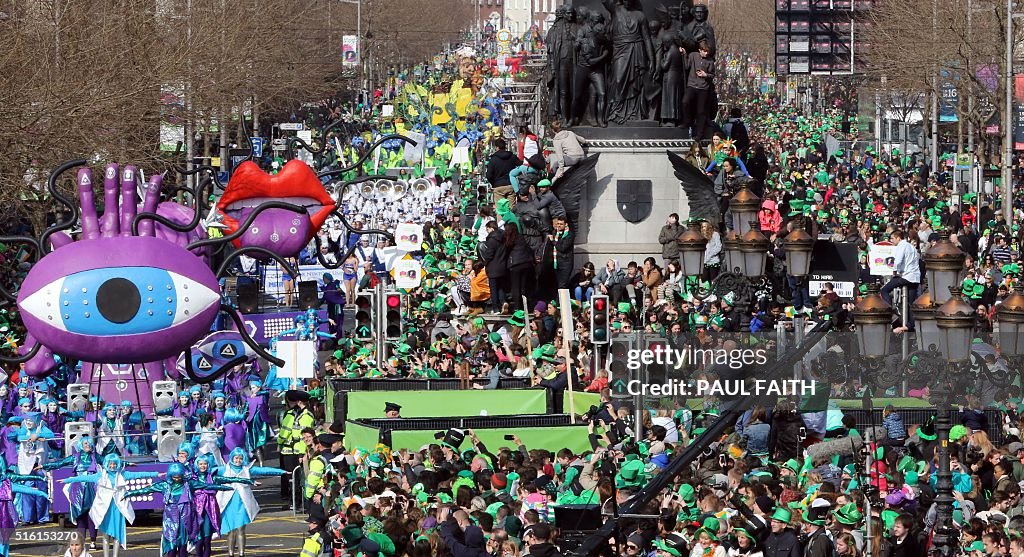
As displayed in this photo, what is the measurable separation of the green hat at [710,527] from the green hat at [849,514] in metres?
0.88

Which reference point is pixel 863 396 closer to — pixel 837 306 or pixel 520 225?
pixel 837 306

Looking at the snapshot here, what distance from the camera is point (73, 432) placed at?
2733cm

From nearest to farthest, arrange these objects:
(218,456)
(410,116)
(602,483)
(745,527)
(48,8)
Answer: (745,527), (602,483), (218,456), (48,8), (410,116)

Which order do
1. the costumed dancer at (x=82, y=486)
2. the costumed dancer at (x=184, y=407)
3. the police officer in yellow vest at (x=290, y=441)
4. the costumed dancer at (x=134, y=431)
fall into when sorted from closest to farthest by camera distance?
the costumed dancer at (x=82, y=486) → the costumed dancer at (x=134, y=431) → the costumed dancer at (x=184, y=407) → the police officer in yellow vest at (x=290, y=441)

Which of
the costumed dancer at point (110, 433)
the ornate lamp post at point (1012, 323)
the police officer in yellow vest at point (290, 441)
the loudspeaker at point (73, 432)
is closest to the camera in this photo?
the ornate lamp post at point (1012, 323)

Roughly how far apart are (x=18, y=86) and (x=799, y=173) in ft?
68.5

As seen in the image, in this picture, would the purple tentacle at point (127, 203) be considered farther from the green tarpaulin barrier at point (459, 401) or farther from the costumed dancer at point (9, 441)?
the costumed dancer at point (9, 441)

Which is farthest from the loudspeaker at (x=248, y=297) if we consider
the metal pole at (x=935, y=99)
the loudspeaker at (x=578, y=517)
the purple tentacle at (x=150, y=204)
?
the metal pole at (x=935, y=99)

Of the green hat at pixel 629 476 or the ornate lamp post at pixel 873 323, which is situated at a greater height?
the ornate lamp post at pixel 873 323

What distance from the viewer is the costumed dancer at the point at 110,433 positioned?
27203mm

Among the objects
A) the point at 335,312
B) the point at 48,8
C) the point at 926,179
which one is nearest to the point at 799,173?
the point at 926,179

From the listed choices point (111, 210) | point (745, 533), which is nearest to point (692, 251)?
point (111, 210)

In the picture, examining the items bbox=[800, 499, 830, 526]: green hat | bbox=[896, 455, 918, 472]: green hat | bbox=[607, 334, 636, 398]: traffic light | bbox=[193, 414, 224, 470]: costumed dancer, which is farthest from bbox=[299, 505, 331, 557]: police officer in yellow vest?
bbox=[896, 455, 918, 472]: green hat

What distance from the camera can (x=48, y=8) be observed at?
52062 mm
